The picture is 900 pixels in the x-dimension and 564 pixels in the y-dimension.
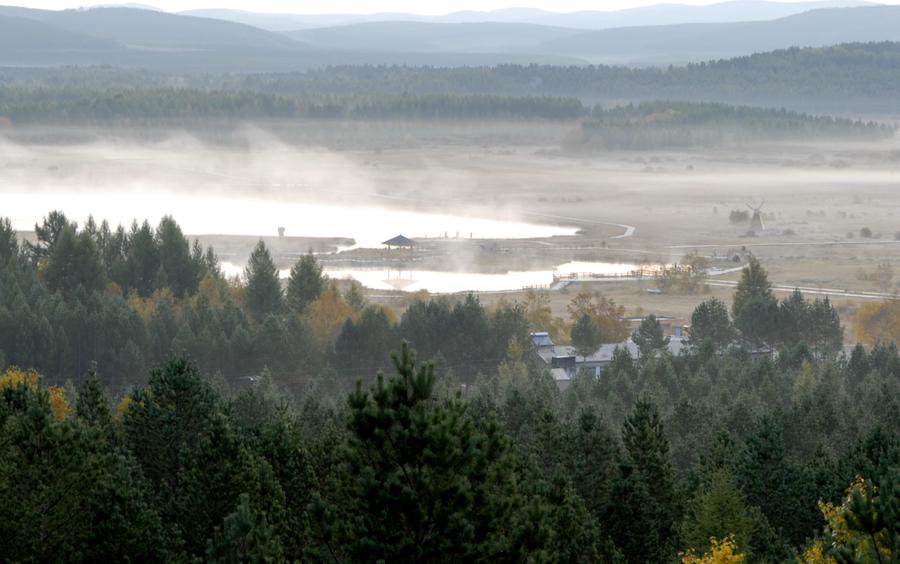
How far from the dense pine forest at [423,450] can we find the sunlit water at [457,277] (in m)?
36.7

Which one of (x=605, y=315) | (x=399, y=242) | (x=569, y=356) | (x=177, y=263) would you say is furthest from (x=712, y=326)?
(x=399, y=242)

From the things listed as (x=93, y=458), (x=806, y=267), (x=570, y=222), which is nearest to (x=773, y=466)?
(x=93, y=458)

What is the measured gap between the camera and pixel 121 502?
33188 millimetres

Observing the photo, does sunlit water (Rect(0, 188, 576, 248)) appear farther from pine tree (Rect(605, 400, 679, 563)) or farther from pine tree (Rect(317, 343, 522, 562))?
pine tree (Rect(317, 343, 522, 562))

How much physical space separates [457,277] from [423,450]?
343 ft

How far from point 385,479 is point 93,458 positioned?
30.3 ft

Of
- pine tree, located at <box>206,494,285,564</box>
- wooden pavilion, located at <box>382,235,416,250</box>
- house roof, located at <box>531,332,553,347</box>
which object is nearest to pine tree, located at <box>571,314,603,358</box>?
house roof, located at <box>531,332,553,347</box>

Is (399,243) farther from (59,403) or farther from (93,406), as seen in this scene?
(93,406)

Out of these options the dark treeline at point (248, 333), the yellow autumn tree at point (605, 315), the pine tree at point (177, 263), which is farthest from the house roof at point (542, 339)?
the pine tree at point (177, 263)

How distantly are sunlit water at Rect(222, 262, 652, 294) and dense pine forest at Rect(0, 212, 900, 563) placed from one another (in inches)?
1444

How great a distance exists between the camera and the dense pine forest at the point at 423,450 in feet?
94.7

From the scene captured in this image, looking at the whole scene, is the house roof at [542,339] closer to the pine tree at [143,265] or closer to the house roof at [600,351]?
the house roof at [600,351]

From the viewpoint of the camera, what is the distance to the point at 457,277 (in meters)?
133

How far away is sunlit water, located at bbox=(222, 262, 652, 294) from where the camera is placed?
125m
